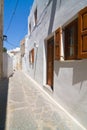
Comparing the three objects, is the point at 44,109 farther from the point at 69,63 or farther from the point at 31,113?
the point at 69,63

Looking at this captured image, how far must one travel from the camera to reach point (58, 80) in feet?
20.5

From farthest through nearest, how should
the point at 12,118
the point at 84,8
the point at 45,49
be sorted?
the point at 45,49 < the point at 12,118 < the point at 84,8

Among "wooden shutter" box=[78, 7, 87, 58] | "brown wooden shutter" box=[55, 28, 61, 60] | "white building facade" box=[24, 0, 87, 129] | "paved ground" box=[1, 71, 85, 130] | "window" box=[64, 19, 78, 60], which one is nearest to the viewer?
"wooden shutter" box=[78, 7, 87, 58]

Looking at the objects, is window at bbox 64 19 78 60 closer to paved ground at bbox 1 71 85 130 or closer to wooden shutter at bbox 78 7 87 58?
wooden shutter at bbox 78 7 87 58

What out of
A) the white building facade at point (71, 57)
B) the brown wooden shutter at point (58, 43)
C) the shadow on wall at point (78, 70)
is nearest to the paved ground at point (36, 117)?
the white building facade at point (71, 57)

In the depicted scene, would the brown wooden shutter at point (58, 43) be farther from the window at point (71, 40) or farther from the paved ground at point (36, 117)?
the paved ground at point (36, 117)

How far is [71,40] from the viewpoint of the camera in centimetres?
557

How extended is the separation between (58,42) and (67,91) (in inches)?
69.7

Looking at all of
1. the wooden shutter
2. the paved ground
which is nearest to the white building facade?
the wooden shutter

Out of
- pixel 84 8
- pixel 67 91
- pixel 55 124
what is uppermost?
pixel 84 8

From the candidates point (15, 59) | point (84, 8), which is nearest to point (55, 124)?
point (84, 8)

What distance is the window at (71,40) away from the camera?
202 inches

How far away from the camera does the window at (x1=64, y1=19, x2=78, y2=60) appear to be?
513 cm

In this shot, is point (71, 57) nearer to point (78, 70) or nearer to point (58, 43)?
point (58, 43)
